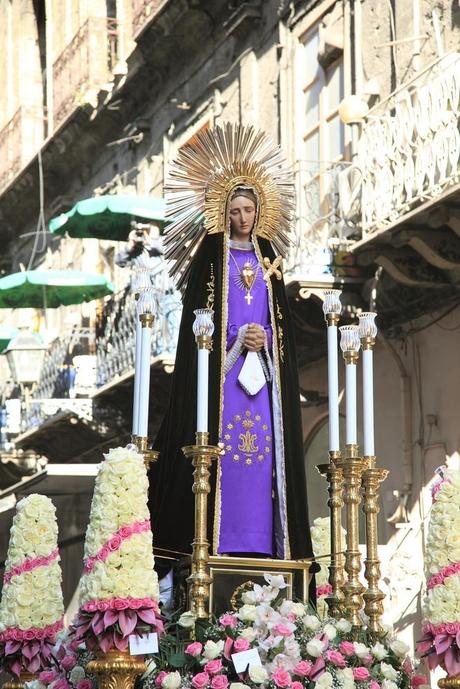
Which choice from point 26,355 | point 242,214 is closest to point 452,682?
point 242,214

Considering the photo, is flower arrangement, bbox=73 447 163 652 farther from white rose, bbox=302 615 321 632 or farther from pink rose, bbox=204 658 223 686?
white rose, bbox=302 615 321 632

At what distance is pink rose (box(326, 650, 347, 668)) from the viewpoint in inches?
270

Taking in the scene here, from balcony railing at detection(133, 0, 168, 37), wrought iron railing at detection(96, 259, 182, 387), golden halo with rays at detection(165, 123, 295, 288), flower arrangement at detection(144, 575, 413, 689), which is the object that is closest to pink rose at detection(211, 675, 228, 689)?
flower arrangement at detection(144, 575, 413, 689)

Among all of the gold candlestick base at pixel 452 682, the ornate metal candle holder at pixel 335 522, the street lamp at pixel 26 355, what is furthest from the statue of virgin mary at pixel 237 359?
the street lamp at pixel 26 355

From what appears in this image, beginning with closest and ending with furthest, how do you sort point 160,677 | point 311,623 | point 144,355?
point 160,677
point 311,623
point 144,355

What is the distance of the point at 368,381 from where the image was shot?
7.72 metres

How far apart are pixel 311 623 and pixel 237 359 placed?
1.49 meters

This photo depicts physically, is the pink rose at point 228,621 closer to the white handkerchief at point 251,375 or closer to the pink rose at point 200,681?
the pink rose at point 200,681

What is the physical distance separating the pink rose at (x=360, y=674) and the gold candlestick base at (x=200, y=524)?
69 centimetres

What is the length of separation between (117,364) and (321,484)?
13.7 ft

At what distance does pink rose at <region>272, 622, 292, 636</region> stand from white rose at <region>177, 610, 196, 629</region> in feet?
1.16

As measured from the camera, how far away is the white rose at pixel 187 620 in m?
6.91

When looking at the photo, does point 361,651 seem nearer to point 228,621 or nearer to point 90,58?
point 228,621

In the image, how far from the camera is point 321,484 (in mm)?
14961
